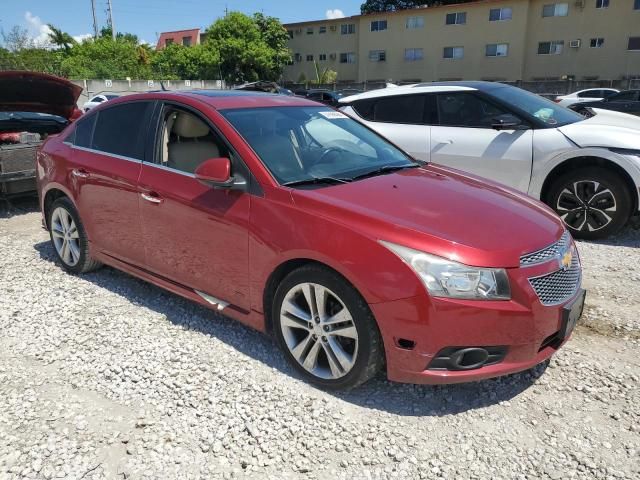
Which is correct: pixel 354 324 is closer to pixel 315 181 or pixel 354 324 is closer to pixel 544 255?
pixel 315 181

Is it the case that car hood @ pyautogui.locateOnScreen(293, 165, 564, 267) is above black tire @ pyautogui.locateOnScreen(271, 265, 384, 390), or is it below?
above

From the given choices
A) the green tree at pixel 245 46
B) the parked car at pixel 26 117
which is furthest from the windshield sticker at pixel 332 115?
the green tree at pixel 245 46

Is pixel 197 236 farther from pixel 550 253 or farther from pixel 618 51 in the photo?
pixel 618 51

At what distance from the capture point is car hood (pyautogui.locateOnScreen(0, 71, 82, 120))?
6.50 meters

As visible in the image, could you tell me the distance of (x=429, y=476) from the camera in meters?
2.31

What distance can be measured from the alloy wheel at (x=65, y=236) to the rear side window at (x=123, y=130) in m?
0.77

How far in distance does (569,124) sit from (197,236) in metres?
4.39

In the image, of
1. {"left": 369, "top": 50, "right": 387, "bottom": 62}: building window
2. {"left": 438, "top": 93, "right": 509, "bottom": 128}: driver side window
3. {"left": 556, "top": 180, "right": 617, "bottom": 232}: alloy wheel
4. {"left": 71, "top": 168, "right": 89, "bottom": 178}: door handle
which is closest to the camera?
{"left": 71, "top": 168, "right": 89, "bottom": 178}: door handle

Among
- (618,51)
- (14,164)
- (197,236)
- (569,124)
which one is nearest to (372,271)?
(197,236)

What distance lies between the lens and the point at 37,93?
23.2 feet

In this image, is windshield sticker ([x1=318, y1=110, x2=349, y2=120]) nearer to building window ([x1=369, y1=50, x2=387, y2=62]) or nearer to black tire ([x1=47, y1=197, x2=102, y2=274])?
black tire ([x1=47, y1=197, x2=102, y2=274])

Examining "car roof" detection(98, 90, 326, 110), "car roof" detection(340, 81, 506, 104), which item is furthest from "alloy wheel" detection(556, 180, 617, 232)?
"car roof" detection(98, 90, 326, 110)

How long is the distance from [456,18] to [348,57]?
1094 cm

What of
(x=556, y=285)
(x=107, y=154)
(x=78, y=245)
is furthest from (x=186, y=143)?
(x=556, y=285)
